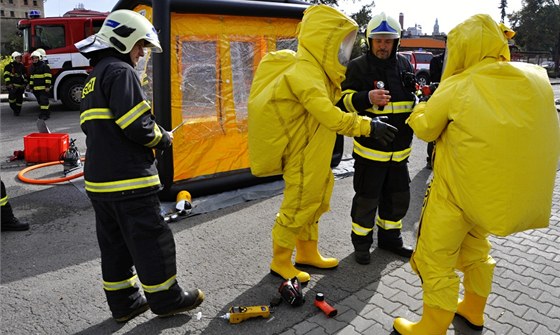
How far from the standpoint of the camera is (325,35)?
3172 mm

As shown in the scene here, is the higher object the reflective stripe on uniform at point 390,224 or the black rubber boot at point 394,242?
the reflective stripe on uniform at point 390,224

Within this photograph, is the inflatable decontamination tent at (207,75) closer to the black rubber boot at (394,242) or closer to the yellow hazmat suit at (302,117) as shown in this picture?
the yellow hazmat suit at (302,117)

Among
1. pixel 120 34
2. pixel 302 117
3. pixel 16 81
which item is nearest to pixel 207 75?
pixel 302 117

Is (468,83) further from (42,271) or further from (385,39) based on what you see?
(42,271)

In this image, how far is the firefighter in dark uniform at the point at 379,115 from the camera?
3.67m

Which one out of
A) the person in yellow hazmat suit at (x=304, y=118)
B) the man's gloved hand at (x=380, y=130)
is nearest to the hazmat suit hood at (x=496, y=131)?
the man's gloved hand at (x=380, y=130)

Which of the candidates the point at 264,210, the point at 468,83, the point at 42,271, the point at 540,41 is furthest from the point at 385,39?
the point at 540,41

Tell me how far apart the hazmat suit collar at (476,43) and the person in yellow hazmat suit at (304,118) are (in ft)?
2.45

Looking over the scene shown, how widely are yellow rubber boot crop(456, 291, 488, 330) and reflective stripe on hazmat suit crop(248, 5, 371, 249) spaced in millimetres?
1248

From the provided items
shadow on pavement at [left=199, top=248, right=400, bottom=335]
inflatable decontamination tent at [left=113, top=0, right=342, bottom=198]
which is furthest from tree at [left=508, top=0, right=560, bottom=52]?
shadow on pavement at [left=199, top=248, right=400, bottom=335]

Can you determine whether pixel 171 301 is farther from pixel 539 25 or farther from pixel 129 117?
pixel 539 25

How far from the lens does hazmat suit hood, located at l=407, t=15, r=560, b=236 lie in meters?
2.26

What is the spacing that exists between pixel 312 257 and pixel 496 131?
201 centimetres

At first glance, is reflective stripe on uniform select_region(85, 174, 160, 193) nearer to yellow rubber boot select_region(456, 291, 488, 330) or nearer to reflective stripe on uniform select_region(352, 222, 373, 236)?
reflective stripe on uniform select_region(352, 222, 373, 236)
